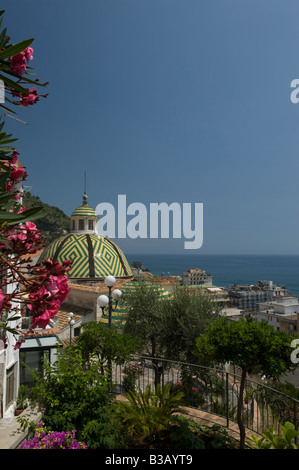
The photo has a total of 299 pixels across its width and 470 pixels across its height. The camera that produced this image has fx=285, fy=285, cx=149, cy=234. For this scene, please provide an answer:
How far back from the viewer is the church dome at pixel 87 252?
896 inches

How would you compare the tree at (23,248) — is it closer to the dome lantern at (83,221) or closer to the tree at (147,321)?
the tree at (147,321)

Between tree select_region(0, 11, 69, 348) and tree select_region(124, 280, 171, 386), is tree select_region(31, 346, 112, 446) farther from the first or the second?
tree select_region(124, 280, 171, 386)

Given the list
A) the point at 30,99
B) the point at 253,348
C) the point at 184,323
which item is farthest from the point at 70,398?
the point at 184,323

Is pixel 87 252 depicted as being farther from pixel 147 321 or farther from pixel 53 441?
pixel 53 441

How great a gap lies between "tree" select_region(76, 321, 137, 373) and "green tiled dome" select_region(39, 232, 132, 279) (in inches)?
653

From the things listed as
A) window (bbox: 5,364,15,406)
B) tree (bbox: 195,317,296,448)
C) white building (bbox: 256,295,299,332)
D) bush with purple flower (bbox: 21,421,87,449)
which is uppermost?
tree (bbox: 195,317,296,448)

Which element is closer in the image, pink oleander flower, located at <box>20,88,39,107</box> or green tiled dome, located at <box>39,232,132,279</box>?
pink oleander flower, located at <box>20,88,39,107</box>

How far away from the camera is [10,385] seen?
23.5 ft

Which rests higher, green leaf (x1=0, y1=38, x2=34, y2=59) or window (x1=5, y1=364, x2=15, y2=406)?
green leaf (x1=0, y1=38, x2=34, y2=59)

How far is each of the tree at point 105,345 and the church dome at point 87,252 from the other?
16290 mm

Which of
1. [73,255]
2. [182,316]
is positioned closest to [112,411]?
[182,316]

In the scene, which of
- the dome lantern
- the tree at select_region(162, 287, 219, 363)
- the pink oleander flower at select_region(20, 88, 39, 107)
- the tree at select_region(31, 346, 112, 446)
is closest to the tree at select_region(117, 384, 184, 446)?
the tree at select_region(31, 346, 112, 446)

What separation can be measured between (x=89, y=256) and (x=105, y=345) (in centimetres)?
1818

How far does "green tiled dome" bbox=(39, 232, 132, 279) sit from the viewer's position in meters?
22.7
